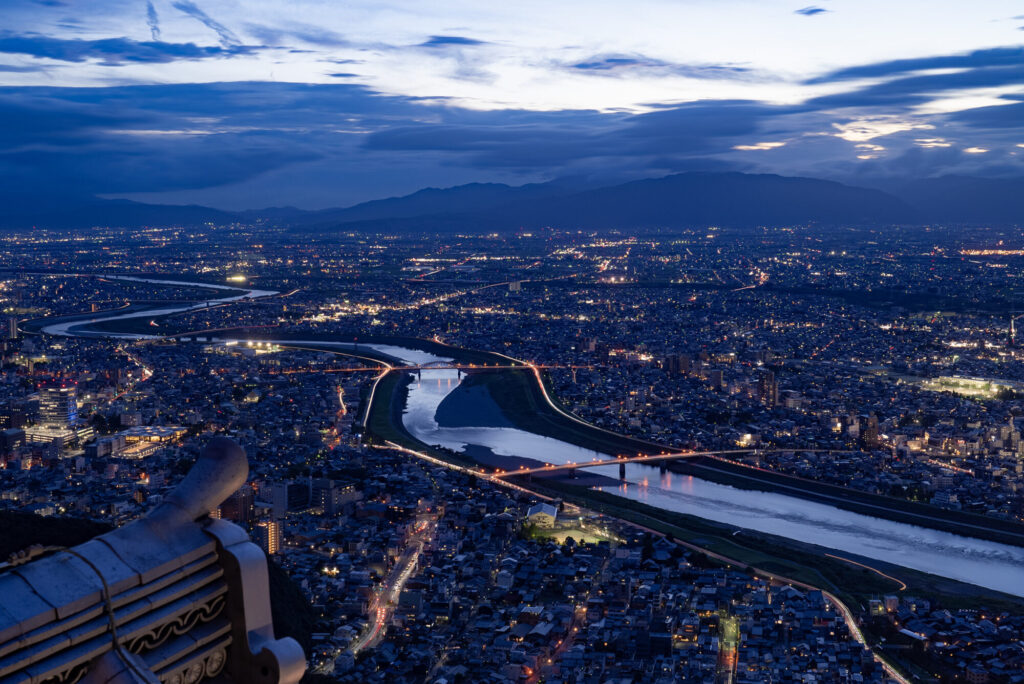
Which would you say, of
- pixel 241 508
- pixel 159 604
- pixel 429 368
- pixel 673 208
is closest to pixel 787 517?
pixel 241 508

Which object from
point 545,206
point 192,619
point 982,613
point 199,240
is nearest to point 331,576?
point 982,613

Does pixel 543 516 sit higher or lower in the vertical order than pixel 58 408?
lower

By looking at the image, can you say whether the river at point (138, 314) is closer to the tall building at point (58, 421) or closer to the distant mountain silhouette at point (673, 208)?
the tall building at point (58, 421)

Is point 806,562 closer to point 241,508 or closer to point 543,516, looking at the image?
point 543,516

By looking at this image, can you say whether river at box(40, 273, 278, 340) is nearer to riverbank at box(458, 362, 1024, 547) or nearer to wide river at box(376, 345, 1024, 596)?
riverbank at box(458, 362, 1024, 547)

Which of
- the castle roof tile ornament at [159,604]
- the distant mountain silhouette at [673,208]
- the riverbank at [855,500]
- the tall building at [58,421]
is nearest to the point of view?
the castle roof tile ornament at [159,604]

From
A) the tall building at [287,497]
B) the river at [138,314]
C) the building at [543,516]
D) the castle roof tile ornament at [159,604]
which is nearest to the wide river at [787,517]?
the building at [543,516]

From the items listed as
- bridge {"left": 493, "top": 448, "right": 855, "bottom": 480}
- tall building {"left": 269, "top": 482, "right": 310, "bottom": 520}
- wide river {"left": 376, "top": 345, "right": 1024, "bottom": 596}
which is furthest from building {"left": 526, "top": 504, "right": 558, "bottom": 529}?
tall building {"left": 269, "top": 482, "right": 310, "bottom": 520}
